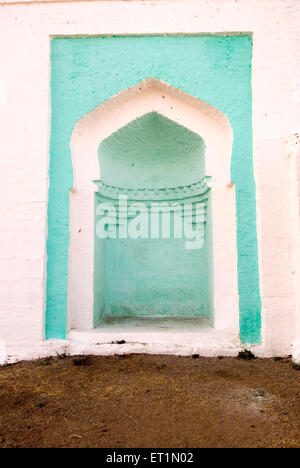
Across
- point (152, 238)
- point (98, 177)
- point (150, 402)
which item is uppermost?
point (98, 177)

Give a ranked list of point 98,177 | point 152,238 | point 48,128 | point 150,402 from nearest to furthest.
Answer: point 150,402
point 48,128
point 98,177
point 152,238

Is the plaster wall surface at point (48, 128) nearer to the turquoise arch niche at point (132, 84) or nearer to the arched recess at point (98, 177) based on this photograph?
the turquoise arch niche at point (132, 84)

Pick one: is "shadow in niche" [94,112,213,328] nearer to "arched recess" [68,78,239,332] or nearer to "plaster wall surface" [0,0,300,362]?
"arched recess" [68,78,239,332]

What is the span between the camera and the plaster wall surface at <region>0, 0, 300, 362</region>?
11.1 ft

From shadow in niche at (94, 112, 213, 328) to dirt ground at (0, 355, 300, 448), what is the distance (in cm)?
132

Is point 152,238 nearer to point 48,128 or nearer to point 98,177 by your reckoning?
point 98,177

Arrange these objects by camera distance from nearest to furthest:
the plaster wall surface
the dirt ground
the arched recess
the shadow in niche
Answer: the dirt ground, the plaster wall surface, the arched recess, the shadow in niche

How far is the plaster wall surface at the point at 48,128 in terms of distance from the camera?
3.39m

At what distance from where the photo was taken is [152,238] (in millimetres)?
5141

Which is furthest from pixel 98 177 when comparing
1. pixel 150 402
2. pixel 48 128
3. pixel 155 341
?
pixel 150 402

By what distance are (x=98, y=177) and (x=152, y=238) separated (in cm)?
159

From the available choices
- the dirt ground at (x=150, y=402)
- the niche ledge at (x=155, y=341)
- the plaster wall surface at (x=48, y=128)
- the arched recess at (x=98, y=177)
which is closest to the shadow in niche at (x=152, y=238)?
the arched recess at (x=98, y=177)

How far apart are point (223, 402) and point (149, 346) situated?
3.91ft

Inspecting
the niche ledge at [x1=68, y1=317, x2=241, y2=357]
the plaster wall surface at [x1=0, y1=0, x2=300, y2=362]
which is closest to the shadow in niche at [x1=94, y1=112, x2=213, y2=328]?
the niche ledge at [x1=68, y1=317, x2=241, y2=357]
